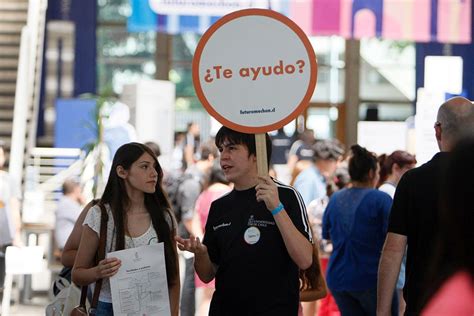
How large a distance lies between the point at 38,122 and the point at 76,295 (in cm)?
1850

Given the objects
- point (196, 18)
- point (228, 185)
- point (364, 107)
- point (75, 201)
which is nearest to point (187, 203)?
point (228, 185)

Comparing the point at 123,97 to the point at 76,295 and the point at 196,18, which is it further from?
the point at 76,295

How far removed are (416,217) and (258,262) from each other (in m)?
0.72

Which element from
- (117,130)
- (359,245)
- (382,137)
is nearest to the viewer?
(359,245)

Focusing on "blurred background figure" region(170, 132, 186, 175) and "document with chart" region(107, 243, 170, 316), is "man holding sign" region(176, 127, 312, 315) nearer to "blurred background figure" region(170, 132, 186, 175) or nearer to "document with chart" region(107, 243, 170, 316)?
"document with chart" region(107, 243, 170, 316)

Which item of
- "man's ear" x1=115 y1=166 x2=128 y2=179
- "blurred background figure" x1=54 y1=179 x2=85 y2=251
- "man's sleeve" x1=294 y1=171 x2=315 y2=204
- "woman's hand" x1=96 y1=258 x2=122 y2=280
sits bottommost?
"blurred background figure" x1=54 y1=179 x2=85 y2=251

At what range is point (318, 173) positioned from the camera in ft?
36.2

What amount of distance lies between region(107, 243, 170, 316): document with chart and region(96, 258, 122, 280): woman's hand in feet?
0.09

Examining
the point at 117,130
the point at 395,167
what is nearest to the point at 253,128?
the point at 395,167

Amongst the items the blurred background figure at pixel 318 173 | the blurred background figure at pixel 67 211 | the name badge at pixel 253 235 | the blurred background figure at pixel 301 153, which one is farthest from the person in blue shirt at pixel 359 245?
the blurred background figure at pixel 67 211

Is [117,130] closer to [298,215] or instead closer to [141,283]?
[141,283]

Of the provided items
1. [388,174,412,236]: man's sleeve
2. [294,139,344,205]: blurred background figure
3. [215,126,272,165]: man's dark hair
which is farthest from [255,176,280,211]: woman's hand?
[294,139,344,205]: blurred background figure

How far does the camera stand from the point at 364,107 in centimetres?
2733

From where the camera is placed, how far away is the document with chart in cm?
518
